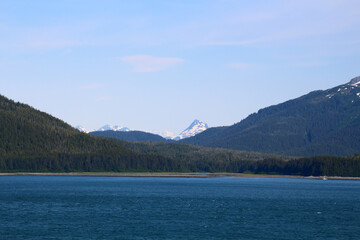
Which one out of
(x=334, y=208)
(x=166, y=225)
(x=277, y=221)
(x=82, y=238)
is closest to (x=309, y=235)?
(x=277, y=221)

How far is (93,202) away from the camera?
14425 cm

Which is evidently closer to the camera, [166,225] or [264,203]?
[166,225]

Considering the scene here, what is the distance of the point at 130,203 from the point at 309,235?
203 feet

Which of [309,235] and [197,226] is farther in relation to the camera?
[197,226]

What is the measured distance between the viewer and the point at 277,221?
108812 mm

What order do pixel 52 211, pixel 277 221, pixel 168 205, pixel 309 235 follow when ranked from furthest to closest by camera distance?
pixel 168 205 < pixel 52 211 < pixel 277 221 < pixel 309 235

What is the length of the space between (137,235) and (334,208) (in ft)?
224

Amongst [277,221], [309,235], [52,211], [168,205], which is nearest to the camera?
[309,235]

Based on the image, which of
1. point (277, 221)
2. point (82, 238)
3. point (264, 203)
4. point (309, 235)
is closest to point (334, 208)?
point (264, 203)

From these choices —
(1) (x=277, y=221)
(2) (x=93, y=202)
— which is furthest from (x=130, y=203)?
(1) (x=277, y=221)

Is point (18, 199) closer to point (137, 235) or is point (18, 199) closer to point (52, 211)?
point (52, 211)

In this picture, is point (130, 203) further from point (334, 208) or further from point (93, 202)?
point (334, 208)

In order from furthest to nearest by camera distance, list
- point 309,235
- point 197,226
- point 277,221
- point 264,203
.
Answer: point 264,203
point 277,221
point 197,226
point 309,235

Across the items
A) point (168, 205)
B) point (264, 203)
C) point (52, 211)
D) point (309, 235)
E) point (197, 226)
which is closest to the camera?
point (309, 235)
